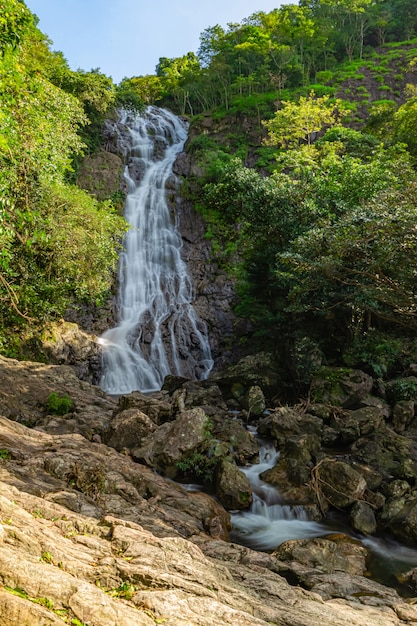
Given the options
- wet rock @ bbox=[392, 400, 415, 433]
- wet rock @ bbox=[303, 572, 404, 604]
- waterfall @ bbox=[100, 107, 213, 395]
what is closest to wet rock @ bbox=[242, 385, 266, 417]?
wet rock @ bbox=[392, 400, 415, 433]

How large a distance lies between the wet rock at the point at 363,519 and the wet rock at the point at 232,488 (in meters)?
2.14

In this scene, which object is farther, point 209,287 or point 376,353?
point 209,287

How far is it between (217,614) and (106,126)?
126 ft

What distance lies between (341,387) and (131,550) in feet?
36.5

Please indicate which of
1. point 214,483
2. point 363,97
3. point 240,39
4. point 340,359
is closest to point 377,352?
point 340,359

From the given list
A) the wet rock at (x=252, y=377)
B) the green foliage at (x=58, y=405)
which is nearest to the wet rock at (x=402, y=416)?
the wet rock at (x=252, y=377)

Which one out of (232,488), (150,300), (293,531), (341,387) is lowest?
(293,531)

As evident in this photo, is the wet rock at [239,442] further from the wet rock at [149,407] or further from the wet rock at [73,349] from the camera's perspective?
the wet rock at [73,349]

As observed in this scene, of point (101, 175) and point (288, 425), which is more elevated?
point (101, 175)

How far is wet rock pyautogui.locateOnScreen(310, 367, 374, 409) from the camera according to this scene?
1322 centimetres

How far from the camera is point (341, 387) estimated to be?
13.6 m

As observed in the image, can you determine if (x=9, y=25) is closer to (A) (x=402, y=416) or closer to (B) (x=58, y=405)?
(B) (x=58, y=405)

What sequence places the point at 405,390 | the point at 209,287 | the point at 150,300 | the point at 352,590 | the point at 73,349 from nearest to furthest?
the point at 352,590
the point at 405,390
the point at 73,349
the point at 150,300
the point at 209,287

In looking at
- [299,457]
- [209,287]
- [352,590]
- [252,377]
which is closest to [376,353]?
[252,377]
